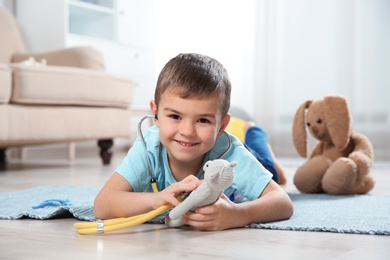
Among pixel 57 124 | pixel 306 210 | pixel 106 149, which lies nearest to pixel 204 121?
pixel 306 210

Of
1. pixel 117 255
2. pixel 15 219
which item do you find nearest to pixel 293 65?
pixel 15 219

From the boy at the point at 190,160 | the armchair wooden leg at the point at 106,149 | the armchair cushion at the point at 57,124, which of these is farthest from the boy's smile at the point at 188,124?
the armchair wooden leg at the point at 106,149

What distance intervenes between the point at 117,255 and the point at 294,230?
366mm

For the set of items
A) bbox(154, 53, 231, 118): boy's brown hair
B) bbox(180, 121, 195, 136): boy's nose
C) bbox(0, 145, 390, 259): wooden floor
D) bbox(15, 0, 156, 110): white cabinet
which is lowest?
bbox(0, 145, 390, 259): wooden floor

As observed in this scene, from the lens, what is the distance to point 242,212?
3.51ft

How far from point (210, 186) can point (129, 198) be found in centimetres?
19

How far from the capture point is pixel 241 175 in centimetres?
115

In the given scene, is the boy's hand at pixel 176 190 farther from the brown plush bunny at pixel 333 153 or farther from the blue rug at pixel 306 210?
the brown plush bunny at pixel 333 153

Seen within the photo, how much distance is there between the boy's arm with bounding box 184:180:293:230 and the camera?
3.35ft

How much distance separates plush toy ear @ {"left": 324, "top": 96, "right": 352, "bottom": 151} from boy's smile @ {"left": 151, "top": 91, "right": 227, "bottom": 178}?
0.74m

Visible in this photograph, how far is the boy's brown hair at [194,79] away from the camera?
1.03 m

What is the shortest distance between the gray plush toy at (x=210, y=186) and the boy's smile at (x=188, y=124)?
8 centimetres

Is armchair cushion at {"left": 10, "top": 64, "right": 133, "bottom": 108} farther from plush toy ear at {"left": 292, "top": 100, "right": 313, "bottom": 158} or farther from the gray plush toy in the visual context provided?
the gray plush toy

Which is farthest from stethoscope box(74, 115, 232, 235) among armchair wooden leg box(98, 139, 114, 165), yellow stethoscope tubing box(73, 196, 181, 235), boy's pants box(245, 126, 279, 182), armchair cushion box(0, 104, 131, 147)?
armchair wooden leg box(98, 139, 114, 165)
